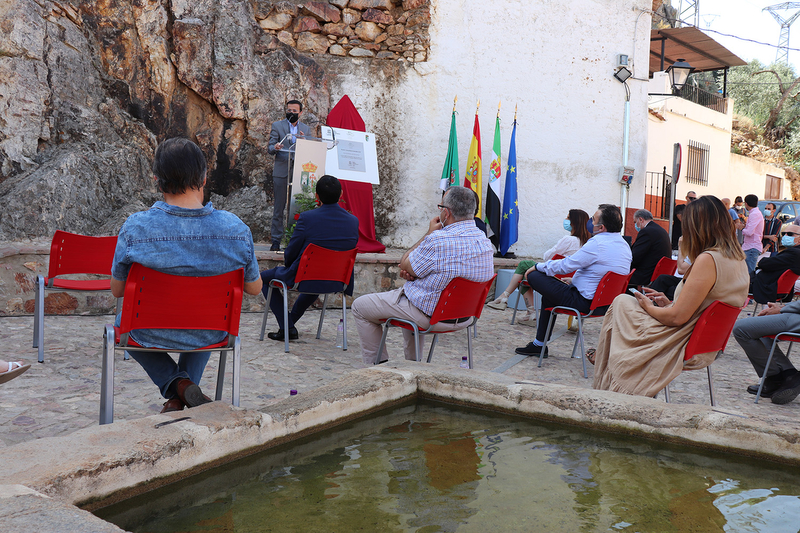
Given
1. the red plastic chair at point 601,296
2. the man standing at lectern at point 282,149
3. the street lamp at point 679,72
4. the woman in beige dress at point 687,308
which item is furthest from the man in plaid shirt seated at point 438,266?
the street lamp at point 679,72

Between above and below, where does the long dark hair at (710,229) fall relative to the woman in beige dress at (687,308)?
above

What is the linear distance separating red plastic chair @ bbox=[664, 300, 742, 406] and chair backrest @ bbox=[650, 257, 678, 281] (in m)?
2.71

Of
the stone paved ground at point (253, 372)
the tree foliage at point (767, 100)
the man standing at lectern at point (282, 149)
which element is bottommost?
the stone paved ground at point (253, 372)

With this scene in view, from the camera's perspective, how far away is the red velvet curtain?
8656 millimetres

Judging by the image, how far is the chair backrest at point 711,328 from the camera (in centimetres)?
313

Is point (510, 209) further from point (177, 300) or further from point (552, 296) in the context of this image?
point (177, 300)

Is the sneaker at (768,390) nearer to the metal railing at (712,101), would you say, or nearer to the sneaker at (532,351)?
the sneaker at (532,351)

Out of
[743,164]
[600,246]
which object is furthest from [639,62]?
[743,164]

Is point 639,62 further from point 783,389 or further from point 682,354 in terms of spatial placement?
point 682,354

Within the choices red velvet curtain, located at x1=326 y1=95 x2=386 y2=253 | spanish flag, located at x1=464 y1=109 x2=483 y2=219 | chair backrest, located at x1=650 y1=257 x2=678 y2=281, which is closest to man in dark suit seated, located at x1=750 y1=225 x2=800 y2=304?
chair backrest, located at x1=650 y1=257 x2=678 y2=281

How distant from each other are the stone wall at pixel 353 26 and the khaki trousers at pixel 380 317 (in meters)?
6.44

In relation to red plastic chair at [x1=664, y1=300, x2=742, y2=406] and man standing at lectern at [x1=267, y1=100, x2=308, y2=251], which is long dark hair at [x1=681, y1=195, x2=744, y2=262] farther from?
man standing at lectern at [x1=267, y1=100, x2=308, y2=251]

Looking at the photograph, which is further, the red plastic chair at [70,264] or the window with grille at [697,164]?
the window with grille at [697,164]

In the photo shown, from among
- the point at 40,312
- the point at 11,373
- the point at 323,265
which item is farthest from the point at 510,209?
the point at 11,373
